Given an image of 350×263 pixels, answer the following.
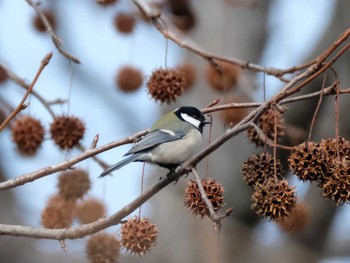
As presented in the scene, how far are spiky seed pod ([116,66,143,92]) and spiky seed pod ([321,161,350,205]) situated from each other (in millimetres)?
1496

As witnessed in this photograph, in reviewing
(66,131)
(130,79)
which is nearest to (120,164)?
(66,131)

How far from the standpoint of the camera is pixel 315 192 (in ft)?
16.8

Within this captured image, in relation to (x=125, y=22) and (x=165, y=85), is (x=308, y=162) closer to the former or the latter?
(x=165, y=85)

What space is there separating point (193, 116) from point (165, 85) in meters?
0.29

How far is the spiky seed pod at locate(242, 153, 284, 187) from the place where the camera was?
1912 millimetres

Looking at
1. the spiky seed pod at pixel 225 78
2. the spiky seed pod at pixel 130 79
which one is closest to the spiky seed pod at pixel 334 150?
the spiky seed pod at pixel 225 78

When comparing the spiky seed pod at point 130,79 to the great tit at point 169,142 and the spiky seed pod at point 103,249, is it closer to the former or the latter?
the great tit at point 169,142

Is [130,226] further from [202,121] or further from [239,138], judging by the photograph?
[239,138]

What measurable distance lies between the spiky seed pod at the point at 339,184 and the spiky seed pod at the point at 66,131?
1.09m

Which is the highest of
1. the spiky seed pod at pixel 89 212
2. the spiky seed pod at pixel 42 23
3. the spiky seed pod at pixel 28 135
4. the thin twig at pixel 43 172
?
the spiky seed pod at pixel 42 23

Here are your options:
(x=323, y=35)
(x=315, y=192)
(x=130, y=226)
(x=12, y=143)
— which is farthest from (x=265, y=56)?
(x=130, y=226)

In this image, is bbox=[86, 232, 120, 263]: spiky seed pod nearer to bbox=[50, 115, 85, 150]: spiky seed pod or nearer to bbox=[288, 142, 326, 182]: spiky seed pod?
bbox=[50, 115, 85, 150]: spiky seed pod

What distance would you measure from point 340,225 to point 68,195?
353 centimetres

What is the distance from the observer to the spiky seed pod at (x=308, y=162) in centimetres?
177
